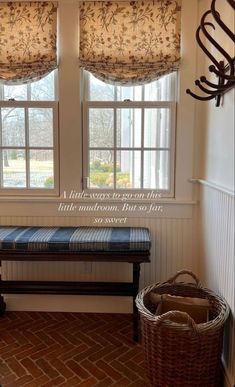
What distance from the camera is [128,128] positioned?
2869 mm

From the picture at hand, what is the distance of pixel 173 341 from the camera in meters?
1.86

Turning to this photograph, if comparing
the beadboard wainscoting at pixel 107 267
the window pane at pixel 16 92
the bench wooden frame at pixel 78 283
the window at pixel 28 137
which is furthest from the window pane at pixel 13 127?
the bench wooden frame at pixel 78 283

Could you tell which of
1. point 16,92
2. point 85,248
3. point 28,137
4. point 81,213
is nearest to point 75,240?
point 85,248

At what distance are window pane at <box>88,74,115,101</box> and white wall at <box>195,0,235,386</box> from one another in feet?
2.37

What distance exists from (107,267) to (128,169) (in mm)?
852

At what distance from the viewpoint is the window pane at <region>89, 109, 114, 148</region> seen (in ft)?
9.39

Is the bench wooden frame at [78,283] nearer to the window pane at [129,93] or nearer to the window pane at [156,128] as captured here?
the window pane at [156,128]

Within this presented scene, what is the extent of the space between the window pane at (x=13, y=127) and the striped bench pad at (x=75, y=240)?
0.80 metres

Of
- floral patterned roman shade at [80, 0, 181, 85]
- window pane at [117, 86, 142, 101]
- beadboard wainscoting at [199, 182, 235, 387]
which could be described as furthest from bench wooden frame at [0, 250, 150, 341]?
floral patterned roman shade at [80, 0, 181, 85]

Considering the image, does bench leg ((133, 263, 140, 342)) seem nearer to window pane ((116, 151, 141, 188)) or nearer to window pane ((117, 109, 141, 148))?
window pane ((116, 151, 141, 188))

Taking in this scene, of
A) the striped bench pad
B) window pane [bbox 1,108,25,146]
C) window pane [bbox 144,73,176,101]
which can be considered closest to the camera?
the striped bench pad

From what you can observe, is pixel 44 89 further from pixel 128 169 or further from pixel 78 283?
pixel 78 283

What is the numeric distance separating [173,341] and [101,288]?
926 mm

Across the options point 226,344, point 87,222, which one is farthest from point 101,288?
point 226,344
